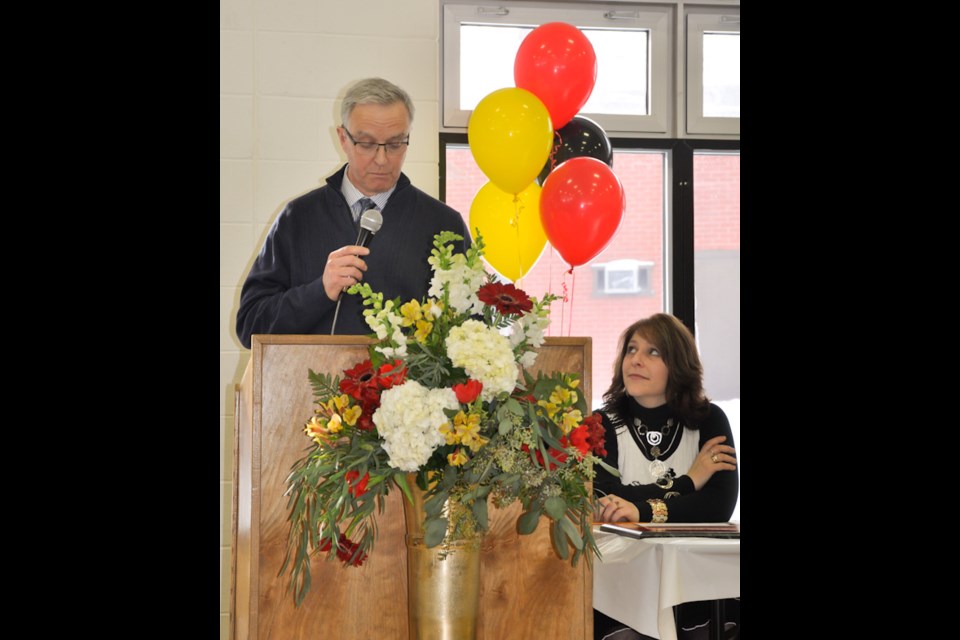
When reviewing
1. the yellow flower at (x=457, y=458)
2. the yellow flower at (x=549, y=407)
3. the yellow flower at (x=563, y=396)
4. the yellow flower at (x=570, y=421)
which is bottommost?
the yellow flower at (x=457, y=458)

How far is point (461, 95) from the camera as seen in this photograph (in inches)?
189

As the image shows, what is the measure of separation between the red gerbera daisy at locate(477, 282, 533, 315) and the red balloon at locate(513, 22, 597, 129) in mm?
2288

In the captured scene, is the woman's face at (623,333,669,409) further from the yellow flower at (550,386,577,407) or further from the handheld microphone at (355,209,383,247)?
the yellow flower at (550,386,577,407)

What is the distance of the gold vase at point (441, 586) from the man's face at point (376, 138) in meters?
0.95

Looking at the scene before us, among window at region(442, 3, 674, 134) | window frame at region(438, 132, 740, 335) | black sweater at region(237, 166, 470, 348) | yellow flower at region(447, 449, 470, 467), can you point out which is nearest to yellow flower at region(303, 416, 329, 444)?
yellow flower at region(447, 449, 470, 467)

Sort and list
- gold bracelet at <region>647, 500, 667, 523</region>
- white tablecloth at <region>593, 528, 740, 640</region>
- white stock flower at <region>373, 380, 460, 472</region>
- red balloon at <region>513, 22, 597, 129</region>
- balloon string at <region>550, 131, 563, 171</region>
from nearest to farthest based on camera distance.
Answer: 1. white stock flower at <region>373, 380, 460, 472</region>
2. white tablecloth at <region>593, 528, 740, 640</region>
3. gold bracelet at <region>647, 500, 667, 523</region>
4. red balloon at <region>513, 22, 597, 129</region>
5. balloon string at <region>550, 131, 563, 171</region>

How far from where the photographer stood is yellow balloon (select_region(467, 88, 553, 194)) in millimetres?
3611

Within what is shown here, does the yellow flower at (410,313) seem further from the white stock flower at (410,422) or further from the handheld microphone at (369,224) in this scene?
the handheld microphone at (369,224)

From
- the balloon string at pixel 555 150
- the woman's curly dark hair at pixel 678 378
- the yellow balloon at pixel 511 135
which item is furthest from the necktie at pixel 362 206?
the balloon string at pixel 555 150

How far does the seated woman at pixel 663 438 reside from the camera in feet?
10.7

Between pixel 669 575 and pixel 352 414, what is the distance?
1.36m

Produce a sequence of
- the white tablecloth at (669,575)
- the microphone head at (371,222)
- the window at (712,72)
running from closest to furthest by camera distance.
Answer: the microphone head at (371,222), the white tablecloth at (669,575), the window at (712,72)

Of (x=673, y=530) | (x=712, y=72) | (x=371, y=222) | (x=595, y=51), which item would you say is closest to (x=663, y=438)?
(x=673, y=530)
